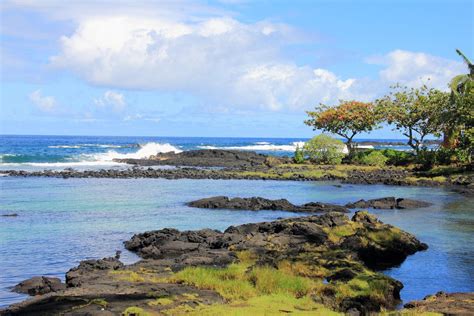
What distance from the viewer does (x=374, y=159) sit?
7462 centimetres

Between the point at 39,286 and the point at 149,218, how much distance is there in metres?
16.3

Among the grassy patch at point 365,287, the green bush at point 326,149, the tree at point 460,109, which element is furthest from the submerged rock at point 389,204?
the green bush at point 326,149

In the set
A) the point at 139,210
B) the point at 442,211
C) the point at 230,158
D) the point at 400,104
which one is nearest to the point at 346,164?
the point at 400,104

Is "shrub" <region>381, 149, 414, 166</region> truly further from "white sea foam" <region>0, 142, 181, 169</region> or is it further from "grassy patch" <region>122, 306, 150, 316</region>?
"grassy patch" <region>122, 306, 150, 316</region>

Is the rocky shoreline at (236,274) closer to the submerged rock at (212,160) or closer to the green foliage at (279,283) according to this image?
the green foliage at (279,283)

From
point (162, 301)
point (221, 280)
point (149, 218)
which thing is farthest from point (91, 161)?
point (162, 301)

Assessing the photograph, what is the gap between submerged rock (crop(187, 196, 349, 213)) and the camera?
3625 centimetres

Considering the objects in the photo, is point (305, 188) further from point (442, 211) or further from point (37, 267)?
point (37, 267)

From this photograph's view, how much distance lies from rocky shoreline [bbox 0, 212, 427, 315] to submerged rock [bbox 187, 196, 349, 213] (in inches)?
423

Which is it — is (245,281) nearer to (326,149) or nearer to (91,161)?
(326,149)

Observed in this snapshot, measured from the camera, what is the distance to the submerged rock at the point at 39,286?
53.6 ft

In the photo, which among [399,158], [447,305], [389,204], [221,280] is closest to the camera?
[447,305]

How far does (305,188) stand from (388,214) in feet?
55.5

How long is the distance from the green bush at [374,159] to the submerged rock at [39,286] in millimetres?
60291
